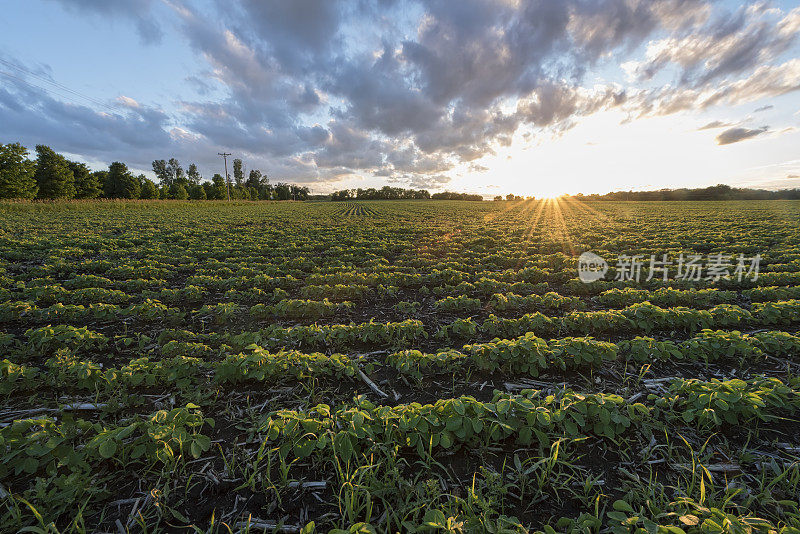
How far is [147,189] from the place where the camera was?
7675 cm

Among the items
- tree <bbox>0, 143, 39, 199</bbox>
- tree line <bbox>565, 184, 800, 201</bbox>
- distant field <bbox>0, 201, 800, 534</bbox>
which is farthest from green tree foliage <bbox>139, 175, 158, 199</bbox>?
tree line <bbox>565, 184, 800, 201</bbox>

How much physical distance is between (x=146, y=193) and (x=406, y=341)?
324 feet

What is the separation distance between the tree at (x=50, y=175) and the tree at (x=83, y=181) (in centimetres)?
550

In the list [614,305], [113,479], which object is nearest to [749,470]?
[614,305]

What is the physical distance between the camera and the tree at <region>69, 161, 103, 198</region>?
215 feet

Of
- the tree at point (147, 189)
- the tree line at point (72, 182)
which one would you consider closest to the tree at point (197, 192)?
the tree line at point (72, 182)

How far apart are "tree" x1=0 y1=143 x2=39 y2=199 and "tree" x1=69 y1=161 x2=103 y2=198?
14847mm

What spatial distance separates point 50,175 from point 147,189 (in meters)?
19.1

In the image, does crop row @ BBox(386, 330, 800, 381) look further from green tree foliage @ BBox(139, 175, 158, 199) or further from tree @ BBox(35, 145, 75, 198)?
green tree foliage @ BBox(139, 175, 158, 199)

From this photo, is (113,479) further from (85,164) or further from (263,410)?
(85,164)

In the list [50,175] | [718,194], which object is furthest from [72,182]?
[718,194]

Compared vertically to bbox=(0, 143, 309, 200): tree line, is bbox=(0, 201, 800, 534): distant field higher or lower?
lower

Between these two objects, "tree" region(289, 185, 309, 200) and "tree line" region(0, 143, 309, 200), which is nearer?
"tree line" region(0, 143, 309, 200)

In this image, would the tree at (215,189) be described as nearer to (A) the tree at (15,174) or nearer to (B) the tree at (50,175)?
(B) the tree at (50,175)
